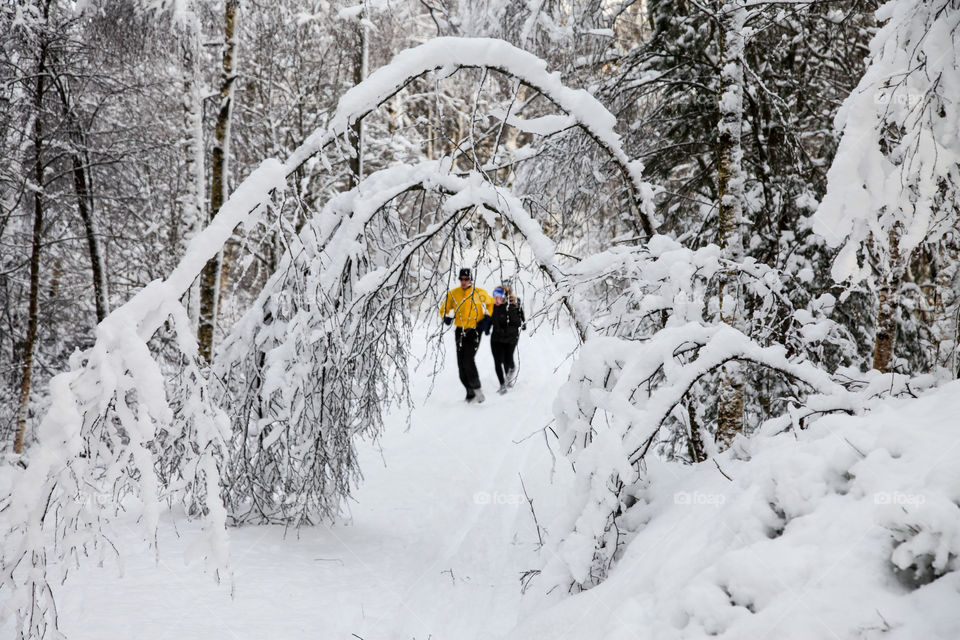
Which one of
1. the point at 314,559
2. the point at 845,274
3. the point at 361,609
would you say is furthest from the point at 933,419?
the point at 314,559

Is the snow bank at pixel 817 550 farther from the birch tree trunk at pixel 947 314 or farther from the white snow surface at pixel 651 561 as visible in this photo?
the birch tree trunk at pixel 947 314

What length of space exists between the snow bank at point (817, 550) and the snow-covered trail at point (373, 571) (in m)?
1.20

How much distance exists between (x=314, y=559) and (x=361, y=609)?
78 cm

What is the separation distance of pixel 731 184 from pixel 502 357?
631 centimetres

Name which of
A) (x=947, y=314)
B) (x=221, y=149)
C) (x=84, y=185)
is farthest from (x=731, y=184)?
(x=84, y=185)

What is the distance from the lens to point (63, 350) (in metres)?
9.77

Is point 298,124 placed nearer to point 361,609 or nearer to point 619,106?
point 619,106

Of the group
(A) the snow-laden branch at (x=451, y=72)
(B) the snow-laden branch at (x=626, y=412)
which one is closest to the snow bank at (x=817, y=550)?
(B) the snow-laden branch at (x=626, y=412)

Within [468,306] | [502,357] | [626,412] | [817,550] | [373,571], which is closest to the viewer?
[817,550]

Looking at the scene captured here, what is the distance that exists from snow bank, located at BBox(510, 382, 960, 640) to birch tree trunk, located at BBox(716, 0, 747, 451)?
1.82 metres

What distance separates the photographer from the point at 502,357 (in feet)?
34.1

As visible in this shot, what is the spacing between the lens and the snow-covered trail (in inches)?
134

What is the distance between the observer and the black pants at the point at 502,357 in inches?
400

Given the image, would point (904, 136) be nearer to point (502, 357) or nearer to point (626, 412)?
point (626, 412)
